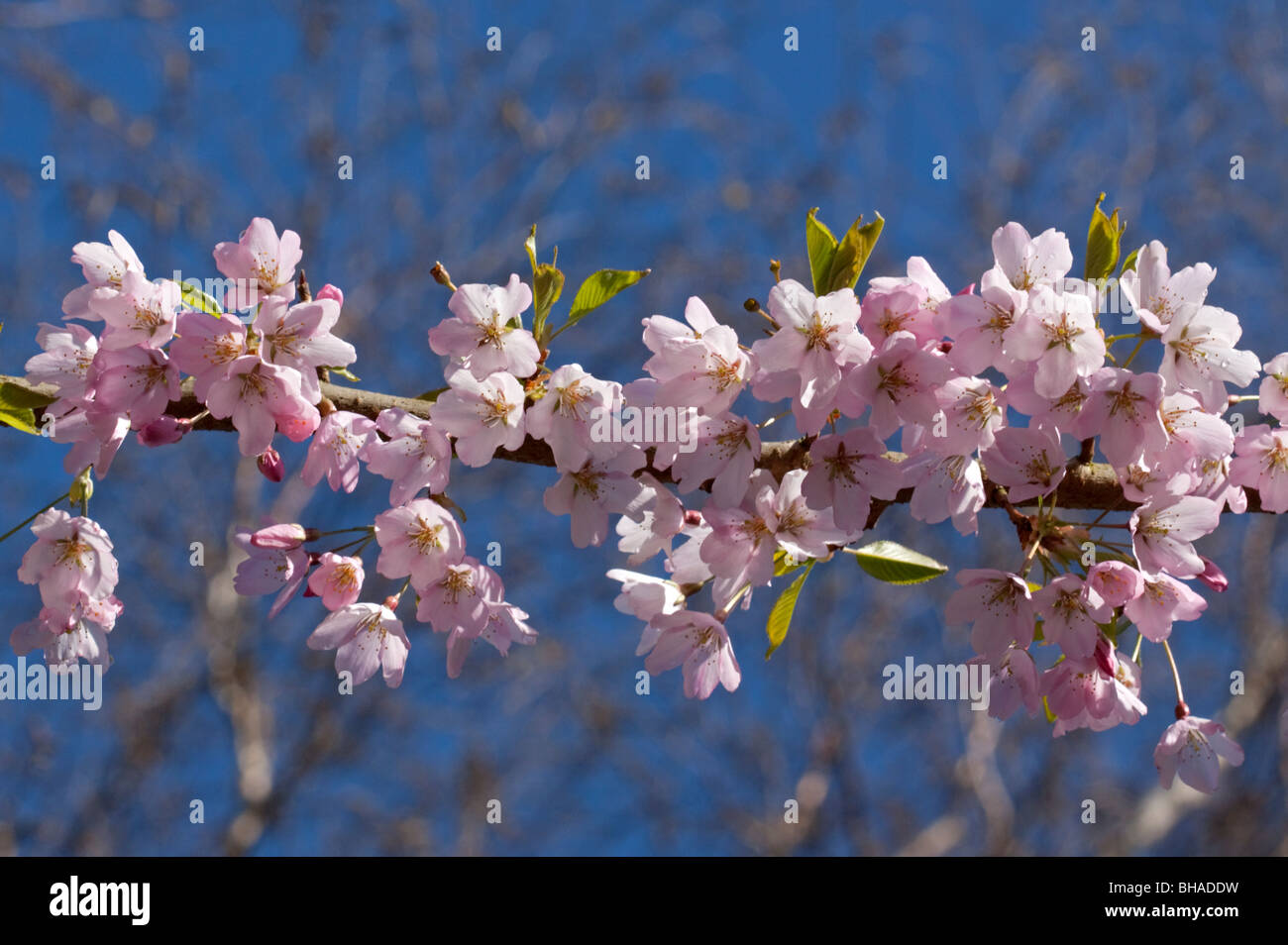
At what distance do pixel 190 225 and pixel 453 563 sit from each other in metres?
Answer: 6.63

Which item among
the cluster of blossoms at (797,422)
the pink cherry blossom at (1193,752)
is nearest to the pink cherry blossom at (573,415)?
the cluster of blossoms at (797,422)

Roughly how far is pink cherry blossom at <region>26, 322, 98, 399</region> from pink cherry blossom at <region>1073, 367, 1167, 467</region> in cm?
103

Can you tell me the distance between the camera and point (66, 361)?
1.23 metres

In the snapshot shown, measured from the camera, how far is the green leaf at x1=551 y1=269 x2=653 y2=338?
1215mm

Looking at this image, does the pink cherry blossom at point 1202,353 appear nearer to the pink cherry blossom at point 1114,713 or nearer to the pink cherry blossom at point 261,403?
the pink cherry blossom at point 1114,713

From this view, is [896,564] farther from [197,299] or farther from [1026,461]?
[197,299]

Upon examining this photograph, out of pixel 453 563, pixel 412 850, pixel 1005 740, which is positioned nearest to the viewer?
pixel 453 563

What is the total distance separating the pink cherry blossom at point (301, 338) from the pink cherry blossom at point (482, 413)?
127 millimetres

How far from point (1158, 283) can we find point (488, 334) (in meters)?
0.74

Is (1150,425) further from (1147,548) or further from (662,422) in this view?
(662,422)

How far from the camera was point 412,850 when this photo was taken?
678 cm

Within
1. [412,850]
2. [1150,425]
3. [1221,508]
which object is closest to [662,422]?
[1150,425]

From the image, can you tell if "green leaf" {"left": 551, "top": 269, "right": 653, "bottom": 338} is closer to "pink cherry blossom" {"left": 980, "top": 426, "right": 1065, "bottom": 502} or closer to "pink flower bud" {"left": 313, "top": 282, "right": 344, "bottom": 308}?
"pink flower bud" {"left": 313, "top": 282, "right": 344, "bottom": 308}

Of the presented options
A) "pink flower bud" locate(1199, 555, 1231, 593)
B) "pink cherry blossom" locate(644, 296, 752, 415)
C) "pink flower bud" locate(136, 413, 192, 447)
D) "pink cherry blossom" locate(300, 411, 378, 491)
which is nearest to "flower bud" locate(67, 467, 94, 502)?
"pink flower bud" locate(136, 413, 192, 447)
